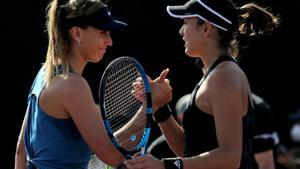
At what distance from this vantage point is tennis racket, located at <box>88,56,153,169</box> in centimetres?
389

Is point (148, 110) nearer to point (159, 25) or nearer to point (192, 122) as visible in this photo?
point (192, 122)

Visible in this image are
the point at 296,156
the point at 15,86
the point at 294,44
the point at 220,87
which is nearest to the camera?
the point at 220,87

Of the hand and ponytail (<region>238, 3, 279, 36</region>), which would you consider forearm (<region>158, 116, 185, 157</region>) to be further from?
ponytail (<region>238, 3, 279, 36</region>)

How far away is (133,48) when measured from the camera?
7656 mm

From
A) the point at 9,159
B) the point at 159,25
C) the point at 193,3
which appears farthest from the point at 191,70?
the point at 193,3

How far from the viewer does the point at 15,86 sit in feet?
24.5

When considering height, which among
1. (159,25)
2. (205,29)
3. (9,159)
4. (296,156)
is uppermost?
(205,29)

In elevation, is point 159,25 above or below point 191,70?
above

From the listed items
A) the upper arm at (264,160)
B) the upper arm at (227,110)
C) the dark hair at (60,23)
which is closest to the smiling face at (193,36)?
the upper arm at (227,110)

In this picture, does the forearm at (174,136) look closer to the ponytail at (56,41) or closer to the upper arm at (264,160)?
the ponytail at (56,41)

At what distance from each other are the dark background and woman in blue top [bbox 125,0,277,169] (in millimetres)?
2959

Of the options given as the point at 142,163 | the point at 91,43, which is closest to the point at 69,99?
the point at 91,43

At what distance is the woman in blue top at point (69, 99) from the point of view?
12.4 ft

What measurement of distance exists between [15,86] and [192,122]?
385cm
